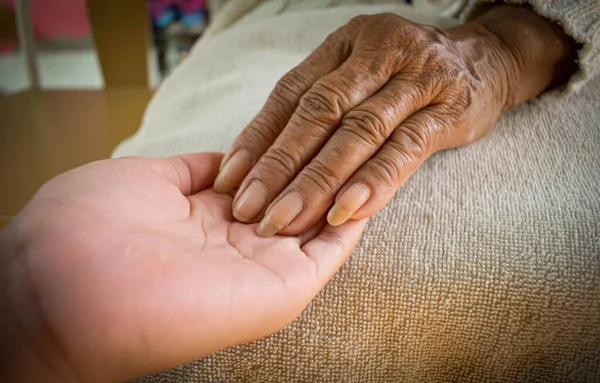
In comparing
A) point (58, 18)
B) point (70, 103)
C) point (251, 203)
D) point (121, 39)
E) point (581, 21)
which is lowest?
point (58, 18)

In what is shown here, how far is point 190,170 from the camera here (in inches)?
18.2

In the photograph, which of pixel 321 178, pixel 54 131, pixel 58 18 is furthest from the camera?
pixel 58 18

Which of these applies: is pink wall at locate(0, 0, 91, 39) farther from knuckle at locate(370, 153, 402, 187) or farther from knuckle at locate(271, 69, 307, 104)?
knuckle at locate(370, 153, 402, 187)

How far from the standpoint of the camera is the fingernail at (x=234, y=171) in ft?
1.49

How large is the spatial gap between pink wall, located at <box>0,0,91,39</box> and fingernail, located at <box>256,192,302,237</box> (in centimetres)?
202

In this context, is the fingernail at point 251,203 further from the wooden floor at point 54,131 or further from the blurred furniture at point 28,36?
the blurred furniture at point 28,36

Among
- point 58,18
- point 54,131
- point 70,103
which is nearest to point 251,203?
point 54,131

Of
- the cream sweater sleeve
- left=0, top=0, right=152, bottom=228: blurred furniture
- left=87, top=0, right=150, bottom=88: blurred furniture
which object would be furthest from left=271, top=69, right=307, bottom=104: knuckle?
left=87, top=0, right=150, bottom=88: blurred furniture

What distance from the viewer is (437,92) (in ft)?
1.56

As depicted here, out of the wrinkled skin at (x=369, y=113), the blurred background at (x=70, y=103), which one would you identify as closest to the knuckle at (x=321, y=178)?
the wrinkled skin at (x=369, y=113)

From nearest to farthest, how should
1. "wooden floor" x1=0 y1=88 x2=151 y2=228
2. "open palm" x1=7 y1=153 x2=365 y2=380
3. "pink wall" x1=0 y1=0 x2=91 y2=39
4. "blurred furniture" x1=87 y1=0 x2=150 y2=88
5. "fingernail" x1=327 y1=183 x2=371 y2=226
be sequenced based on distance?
"open palm" x1=7 y1=153 x2=365 y2=380 → "fingernail" x1=327 y1=183 x2=371 y2=226 → "wooden floor" x1=0 y1=88 x2=151 y2=228 → "blurred furniture" x1=87 y1=0 x2=150 y2=88 → "pink wall" x1=0 y1=0 x2=91 y2=39

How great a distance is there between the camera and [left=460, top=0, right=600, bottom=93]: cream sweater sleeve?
51cm

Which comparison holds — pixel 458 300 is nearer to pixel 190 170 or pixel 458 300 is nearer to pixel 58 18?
pixel 190 170

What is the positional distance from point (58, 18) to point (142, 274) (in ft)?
7.35
